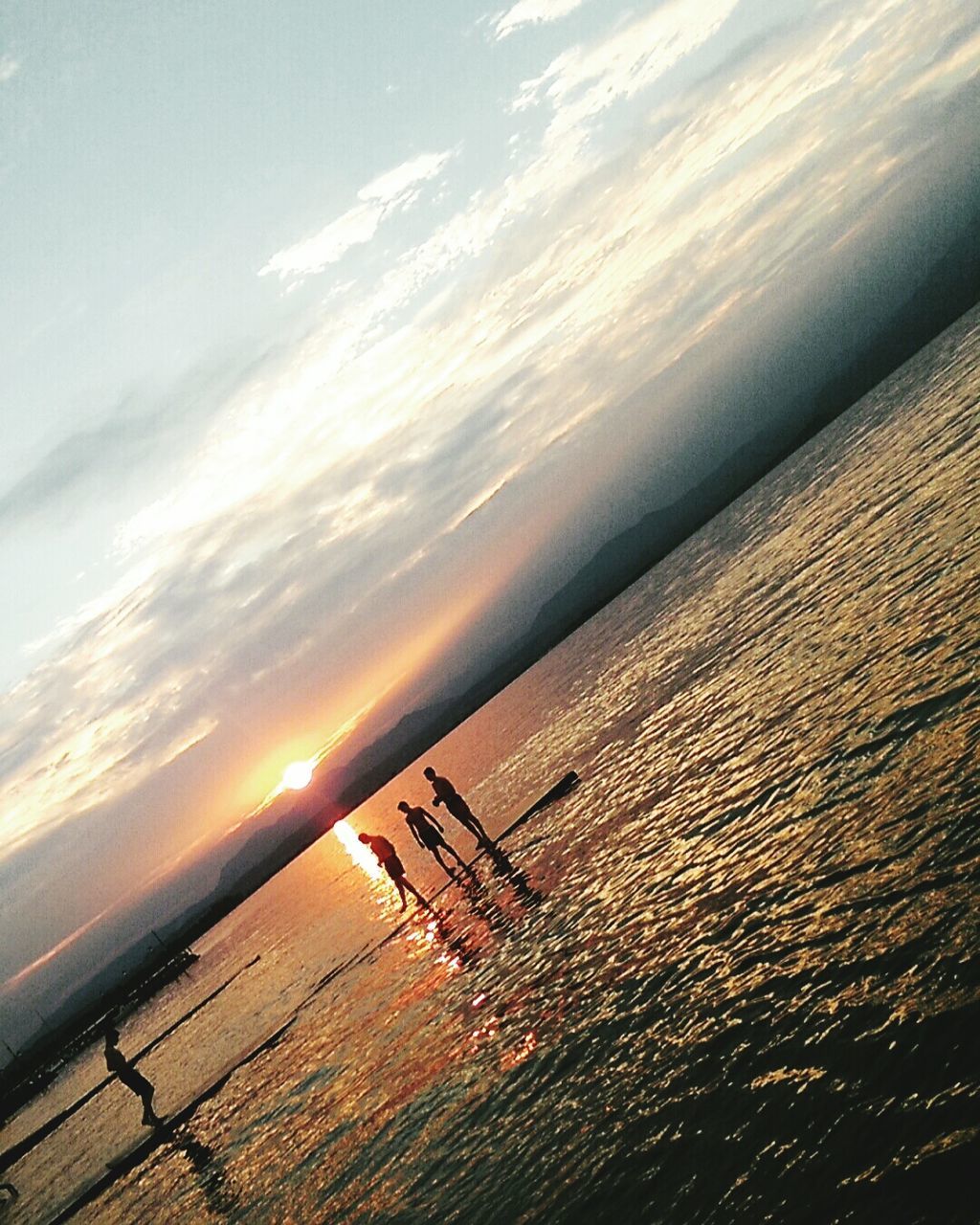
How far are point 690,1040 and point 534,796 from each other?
28157mm

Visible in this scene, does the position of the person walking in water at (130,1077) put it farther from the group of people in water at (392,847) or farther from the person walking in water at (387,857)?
the person walking in water at (387,857)

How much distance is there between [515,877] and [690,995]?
15185mm

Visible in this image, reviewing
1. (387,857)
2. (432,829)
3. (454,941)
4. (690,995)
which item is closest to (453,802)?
(432,829)

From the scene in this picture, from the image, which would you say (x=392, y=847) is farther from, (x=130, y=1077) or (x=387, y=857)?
(x=130, y=1077)

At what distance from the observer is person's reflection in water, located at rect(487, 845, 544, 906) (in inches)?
982

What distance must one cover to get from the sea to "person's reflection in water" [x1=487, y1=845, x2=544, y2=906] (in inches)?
7.0

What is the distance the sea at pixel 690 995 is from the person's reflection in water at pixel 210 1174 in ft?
0.43

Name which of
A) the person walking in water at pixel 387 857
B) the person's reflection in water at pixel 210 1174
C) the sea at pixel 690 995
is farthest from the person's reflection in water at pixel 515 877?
the person's reflection in water at pixel 210 1174

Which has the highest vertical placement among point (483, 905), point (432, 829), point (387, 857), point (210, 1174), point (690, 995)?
point (387, 857)

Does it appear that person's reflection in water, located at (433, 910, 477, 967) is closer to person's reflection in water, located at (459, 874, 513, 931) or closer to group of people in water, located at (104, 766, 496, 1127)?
person's reflection in water, located at (459, 874, 513, 931)

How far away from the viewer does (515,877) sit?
28.5m

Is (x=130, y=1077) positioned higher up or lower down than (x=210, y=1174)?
higher up

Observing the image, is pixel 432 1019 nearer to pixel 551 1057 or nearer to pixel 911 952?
pixel 551 1057

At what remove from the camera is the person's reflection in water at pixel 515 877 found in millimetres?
24938
